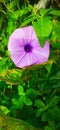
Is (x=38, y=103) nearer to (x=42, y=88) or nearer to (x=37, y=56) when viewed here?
(x=42, y=88)

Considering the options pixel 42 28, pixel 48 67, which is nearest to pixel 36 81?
pixel 48 67

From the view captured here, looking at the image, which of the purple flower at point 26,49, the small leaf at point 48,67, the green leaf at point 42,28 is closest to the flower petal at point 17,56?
the purple flower at point 26,49

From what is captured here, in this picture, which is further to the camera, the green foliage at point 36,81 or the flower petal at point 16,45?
the flower petal at point 16,45

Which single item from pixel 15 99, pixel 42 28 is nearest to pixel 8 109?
pixel 15 99

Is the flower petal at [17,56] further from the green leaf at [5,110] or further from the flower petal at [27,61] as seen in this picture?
the green leaf at [5,110]

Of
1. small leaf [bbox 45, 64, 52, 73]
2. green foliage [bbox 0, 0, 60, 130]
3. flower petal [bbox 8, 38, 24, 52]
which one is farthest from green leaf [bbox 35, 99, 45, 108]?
flower petal [bbox 8, 38, 24, 52]

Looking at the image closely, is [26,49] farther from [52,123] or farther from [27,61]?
[52,123]

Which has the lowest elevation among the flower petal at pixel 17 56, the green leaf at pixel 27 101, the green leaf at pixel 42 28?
the green leaf at pixel 27 101
